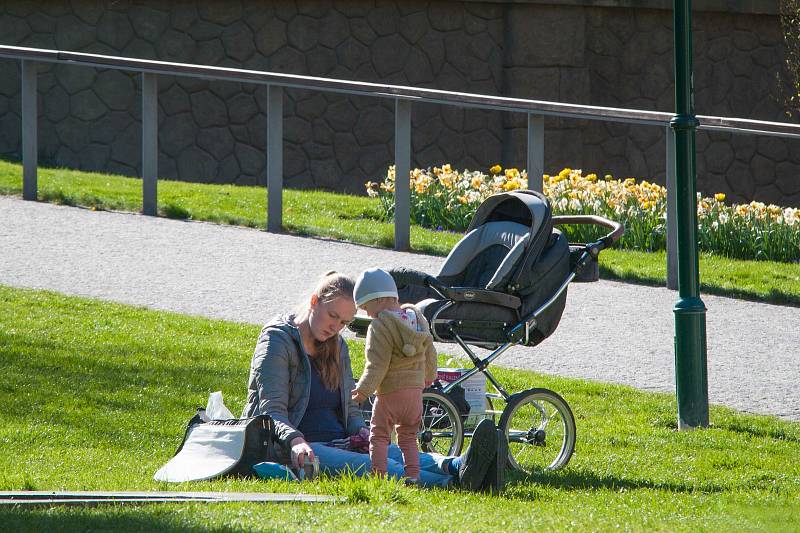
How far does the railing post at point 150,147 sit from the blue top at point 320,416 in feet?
21.1

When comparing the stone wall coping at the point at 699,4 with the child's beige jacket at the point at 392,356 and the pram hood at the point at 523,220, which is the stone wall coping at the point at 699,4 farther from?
the child's beige jacket at the point at 392,356

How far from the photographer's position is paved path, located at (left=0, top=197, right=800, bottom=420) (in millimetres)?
7840

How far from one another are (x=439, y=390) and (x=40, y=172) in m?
8.65

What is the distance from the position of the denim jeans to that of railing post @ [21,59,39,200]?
735 cm

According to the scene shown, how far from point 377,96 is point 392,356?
6.30m

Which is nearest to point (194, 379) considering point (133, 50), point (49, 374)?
point (49, 374)

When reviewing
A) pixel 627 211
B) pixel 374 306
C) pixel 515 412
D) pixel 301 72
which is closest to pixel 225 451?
pixel 374 306

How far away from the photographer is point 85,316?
27.4ft

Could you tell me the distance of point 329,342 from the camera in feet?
18.5

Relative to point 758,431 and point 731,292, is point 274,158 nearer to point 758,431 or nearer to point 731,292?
point 731,292

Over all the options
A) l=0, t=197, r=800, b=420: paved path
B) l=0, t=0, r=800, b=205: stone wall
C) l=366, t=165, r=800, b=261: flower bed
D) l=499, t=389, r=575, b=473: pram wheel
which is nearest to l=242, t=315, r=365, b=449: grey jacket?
l=499, t=389, r=575, b=473: pram wheel

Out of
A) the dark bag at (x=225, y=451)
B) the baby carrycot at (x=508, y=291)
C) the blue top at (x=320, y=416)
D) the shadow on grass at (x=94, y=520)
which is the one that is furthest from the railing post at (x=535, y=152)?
the shadow on grass at (x=94, y=520)

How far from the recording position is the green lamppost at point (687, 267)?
671 centimetres

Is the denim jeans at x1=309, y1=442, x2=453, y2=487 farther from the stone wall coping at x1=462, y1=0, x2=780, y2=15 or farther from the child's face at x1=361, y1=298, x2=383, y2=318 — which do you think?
the stone wall coping at x1=462, y1=0, x2=780, y2=15
